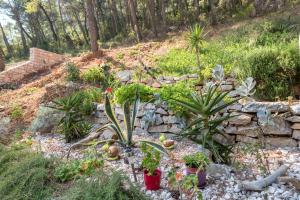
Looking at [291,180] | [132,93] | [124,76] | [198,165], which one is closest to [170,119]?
[132,93]

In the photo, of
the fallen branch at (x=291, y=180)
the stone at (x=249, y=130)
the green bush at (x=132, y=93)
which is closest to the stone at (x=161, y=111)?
the green bush at (x=132, y=93)

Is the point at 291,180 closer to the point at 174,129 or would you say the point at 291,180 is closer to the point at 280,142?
the point at 280,142

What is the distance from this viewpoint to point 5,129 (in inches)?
201

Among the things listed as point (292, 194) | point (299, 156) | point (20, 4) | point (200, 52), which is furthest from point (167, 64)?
point (20, 4)

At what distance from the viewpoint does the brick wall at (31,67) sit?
28.5 ft

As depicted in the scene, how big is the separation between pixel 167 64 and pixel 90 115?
2343mm

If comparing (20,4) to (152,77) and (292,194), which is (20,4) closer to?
(152,77)

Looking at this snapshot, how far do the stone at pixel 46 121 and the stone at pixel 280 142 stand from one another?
10.5 feet

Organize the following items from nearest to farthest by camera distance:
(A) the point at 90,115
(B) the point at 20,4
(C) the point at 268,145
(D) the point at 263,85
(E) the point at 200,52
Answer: (C) the point at 268,145, (D) the point at 263,85, (A) the point at 90,115, (E) the point at 200,52, (B) the point at 20,4

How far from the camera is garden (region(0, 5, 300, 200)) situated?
2443 mm

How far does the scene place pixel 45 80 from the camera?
7.75 meters

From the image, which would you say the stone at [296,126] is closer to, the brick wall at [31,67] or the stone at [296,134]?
the stone at [296,134]

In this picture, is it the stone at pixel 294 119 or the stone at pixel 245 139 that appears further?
the stone at pixel 245 139

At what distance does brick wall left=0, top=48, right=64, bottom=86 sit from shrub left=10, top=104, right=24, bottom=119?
10.1ft
